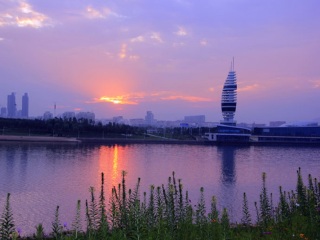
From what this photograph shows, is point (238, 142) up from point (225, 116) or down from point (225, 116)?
A: down

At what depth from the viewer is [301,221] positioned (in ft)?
16.9

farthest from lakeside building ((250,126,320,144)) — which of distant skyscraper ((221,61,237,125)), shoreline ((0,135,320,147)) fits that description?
distant skyscraper ((221,61,237,125))

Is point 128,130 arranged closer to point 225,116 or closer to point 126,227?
point 225,116

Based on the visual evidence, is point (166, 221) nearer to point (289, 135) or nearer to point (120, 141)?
point (120, 141)

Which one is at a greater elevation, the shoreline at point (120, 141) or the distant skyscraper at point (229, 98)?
the distant skyscraper at point (229, 98)

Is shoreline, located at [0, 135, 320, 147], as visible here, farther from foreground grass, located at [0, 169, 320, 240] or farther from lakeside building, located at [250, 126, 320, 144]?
foreground grass, located at [0, 169, 320, 240]

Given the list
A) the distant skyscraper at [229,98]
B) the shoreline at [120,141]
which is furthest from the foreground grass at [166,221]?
the distant skyscraper at [229,98]

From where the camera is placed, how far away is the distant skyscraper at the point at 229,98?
85.8m

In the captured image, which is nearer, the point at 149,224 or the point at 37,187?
the point at 149,224

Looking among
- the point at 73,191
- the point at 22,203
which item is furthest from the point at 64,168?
the point at 22,203

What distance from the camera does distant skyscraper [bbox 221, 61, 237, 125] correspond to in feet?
282

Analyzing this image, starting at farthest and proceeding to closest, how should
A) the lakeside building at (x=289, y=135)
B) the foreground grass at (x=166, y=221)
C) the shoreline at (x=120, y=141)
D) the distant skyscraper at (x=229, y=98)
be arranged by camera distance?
the distant skyscraper at (x=229, y=98), the lakeside building at (x=289, y=135), the shoreline at (x=120, y=141), the foreground grass at (x=166, y=221)

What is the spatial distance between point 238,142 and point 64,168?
51047 millimetres

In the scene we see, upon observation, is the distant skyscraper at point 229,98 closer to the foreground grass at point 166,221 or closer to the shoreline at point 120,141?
the shoreline at point 120,141
